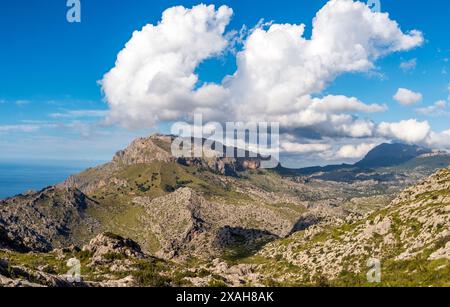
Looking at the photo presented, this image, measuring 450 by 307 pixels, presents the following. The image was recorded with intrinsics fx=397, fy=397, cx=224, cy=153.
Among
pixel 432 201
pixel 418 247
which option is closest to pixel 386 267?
pixel 418 247
